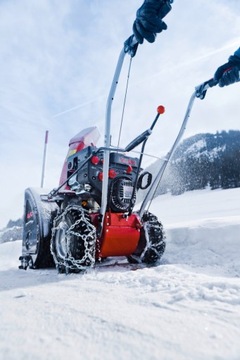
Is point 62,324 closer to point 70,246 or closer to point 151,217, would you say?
point 70,246

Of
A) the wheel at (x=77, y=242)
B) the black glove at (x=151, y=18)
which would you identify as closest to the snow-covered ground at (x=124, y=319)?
the wheel at (x=77, y=242)

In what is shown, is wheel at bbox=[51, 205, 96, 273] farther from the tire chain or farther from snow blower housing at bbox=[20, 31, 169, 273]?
the tire chain

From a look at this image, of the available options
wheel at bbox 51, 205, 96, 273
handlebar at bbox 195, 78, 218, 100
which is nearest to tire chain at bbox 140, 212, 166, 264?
wheel at bbox 51, 205, 96, 273

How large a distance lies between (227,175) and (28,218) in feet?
108

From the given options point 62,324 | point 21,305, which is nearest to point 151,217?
point 21,305

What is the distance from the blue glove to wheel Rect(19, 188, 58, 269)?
9.22ft

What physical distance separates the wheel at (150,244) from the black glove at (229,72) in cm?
195

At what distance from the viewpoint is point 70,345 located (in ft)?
4.06

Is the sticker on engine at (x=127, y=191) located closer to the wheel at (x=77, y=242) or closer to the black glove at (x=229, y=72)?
the wheel at (x=77, y=242)

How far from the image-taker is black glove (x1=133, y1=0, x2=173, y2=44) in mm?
2705

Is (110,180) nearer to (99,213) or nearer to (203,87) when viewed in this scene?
(99,213)

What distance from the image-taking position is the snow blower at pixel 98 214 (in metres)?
3.30

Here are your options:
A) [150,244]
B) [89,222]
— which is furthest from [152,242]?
[89,222]

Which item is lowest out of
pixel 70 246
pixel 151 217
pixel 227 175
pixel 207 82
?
pixel 70 246
